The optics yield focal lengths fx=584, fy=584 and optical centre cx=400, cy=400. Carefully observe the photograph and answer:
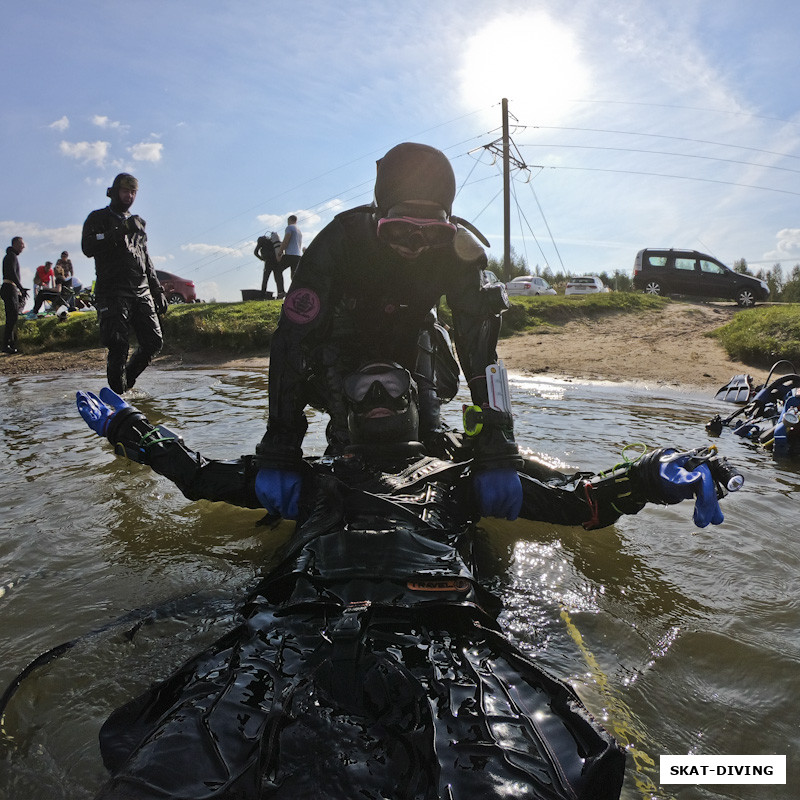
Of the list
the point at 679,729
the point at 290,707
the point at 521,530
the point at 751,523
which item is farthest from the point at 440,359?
the point at 290,707

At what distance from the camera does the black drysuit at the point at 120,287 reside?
575 cm

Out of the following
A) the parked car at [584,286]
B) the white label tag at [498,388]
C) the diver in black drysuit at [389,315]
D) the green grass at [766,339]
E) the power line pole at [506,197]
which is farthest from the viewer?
the parked car at [584,286]

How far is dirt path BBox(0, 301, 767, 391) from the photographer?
919 cm

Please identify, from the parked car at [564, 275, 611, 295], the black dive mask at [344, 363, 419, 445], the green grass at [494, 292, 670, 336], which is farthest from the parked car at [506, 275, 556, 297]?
the black dive mask at [344, 363, 419, 445]

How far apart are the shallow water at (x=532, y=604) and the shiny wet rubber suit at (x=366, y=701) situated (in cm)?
35

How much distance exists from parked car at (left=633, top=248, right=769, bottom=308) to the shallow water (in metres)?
16.4

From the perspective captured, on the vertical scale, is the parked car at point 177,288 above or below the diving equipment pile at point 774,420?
above

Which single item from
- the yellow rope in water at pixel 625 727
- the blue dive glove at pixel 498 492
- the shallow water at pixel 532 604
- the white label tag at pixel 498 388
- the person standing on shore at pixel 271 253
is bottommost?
the yellow rope in water at pixel 625 727

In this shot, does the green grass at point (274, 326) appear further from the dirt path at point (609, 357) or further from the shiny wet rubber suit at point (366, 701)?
the shiny wet rubber suit at point (366, 701)

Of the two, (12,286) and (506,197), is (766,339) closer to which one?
(12,286)

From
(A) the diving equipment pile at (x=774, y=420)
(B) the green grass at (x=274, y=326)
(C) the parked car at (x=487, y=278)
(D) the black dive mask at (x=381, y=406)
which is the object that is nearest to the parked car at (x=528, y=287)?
(B) the green grass at (x=274, y=326)

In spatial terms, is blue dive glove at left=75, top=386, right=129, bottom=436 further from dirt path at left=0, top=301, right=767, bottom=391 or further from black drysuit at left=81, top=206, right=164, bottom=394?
dirt path at left=0, top=301, right=767, bottom=391

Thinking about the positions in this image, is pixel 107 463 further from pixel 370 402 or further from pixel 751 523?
pixel 751 523

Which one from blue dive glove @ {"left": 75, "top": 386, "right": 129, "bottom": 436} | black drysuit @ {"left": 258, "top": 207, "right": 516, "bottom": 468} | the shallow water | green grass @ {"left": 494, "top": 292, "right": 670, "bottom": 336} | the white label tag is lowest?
the shallow water
